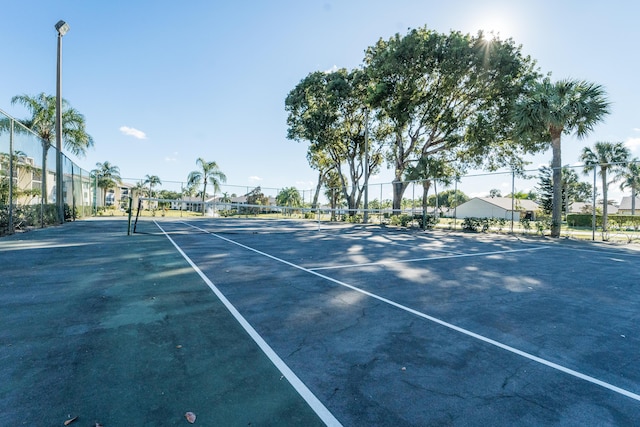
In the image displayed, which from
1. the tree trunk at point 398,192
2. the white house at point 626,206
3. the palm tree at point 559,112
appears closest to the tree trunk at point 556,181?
the palm tree at point 559,112

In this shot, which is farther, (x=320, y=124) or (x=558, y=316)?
(x=320, y=124)

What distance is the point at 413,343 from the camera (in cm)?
323

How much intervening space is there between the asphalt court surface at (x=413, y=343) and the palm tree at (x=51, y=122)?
2401 cm

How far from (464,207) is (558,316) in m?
70.7

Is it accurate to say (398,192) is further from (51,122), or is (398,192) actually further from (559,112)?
(51,122)

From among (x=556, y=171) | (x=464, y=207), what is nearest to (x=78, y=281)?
(x=556, y=171)

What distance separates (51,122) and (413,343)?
97.2 feet

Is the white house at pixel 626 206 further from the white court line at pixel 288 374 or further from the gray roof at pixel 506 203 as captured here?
the white court line at pixel 288 374

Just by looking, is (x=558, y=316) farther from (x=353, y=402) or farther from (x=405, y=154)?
(x=405, y=154)

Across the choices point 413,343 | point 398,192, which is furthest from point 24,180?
point 398,192

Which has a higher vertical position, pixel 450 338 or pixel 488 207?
pixel 488 207

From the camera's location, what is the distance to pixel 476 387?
246 centimetres

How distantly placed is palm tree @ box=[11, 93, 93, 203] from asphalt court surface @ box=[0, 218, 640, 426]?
24.0 meters

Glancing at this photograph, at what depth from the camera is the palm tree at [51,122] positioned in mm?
22359
